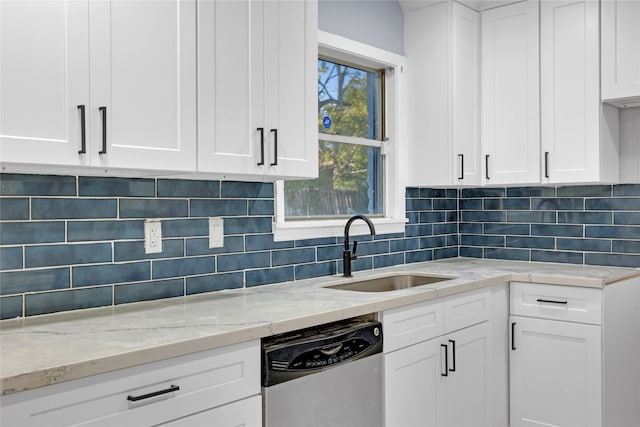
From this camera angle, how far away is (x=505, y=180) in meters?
3.52

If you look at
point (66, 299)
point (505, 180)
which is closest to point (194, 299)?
point (66, 299)

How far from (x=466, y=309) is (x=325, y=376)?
1.04m

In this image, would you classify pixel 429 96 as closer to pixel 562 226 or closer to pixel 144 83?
pixel 562 226

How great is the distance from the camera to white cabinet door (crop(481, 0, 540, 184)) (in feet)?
11.1

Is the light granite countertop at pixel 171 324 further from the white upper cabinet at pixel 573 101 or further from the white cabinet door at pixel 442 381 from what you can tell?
the white upper cabinet at pixel 573 101

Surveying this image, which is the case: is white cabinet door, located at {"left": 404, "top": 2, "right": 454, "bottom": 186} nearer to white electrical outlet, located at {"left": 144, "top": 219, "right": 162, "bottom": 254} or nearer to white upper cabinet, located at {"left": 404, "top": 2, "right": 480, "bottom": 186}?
white upper cabinet, located at {"left": 404, "top": 2, "right": 480, "bottom": 186}

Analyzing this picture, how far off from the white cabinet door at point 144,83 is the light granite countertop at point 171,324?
1.60ft

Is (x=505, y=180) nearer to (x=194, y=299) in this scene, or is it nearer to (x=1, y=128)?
(x=194, y=299)

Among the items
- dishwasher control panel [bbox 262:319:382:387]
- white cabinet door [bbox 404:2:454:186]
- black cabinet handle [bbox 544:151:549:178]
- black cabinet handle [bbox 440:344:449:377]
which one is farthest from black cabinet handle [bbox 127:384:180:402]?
black cabinet handle [bbox 544:151:549:178]

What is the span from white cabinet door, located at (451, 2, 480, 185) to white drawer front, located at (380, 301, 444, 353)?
105 centimetres

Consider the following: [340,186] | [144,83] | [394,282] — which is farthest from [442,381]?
[144,83]

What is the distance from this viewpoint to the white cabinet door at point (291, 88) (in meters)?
2.29

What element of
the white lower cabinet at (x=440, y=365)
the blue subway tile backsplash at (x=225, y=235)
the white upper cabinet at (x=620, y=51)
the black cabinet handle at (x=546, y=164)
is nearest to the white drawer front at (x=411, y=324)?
the white lower cabinet at (x=440, y=365)

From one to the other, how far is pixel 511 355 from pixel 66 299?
2.20m
